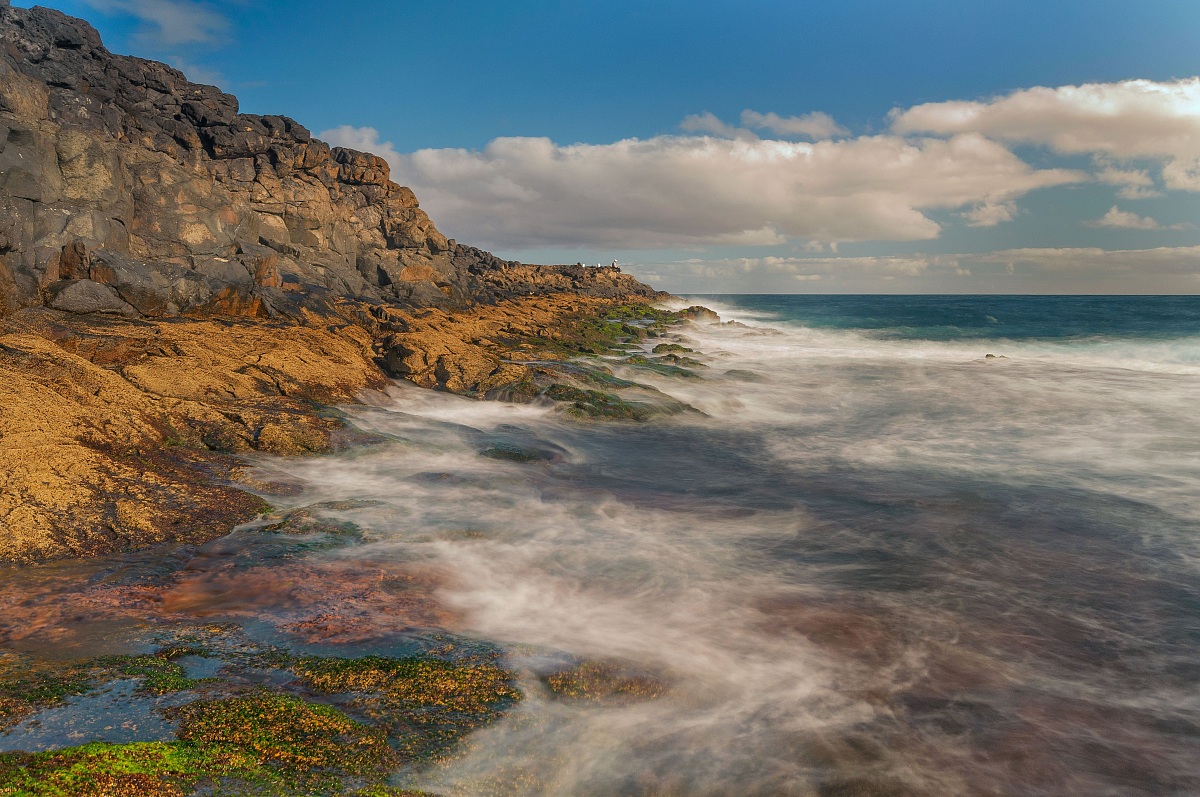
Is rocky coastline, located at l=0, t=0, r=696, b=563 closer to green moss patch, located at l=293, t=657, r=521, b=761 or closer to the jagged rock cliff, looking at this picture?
the jagged rock cliff

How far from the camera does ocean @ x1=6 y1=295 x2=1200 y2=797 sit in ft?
14.8

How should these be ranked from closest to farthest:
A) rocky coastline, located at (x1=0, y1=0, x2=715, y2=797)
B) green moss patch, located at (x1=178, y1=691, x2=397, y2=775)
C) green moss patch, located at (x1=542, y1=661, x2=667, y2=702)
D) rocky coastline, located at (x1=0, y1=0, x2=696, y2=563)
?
1. green moss patch, located at (x1=178, y1=691, x2=397, y2=775)
2. rocky coastline, located at (x1=0, y1=0, x2=715, y2=797)
3. green moss patch, located at (x1=542, y1=661, x2=667, y2=702)
4. rocky coastline, located at (x1=0, y1=0, x2=696, y2=563)

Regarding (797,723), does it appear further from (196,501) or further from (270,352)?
(270,352)

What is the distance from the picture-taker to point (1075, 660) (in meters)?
6.02

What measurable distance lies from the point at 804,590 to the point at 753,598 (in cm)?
69

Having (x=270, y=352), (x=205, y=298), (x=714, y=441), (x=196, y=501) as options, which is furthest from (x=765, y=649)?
(x=205, y=298)

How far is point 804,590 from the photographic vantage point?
745cm

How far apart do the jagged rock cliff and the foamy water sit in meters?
7.33

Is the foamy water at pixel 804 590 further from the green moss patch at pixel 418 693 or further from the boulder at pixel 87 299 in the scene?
the boulder at pixel 87 299

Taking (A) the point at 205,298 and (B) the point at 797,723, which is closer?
(B) the point at 797,723

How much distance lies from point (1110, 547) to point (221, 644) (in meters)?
10.7

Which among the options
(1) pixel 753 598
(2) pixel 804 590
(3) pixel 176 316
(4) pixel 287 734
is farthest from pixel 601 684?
(3) pixel 176 316

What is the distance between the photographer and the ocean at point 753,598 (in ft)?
14.8

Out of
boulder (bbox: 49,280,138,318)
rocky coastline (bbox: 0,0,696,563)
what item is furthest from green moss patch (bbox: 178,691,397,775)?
boulder (bbox: 49,280,138,318)
